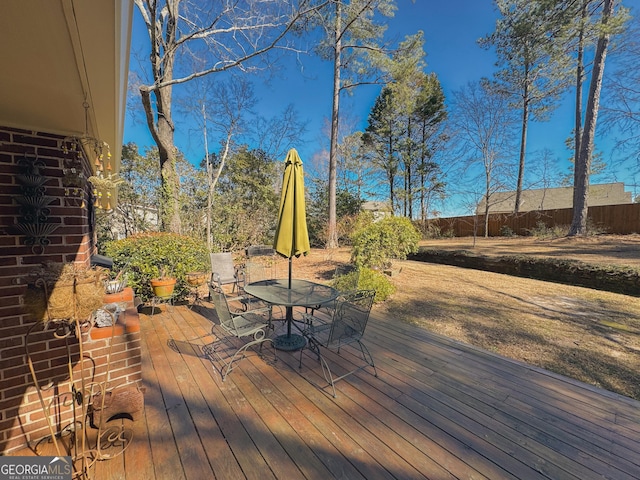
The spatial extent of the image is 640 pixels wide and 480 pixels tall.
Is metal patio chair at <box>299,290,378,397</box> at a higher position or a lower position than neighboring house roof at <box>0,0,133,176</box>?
lower

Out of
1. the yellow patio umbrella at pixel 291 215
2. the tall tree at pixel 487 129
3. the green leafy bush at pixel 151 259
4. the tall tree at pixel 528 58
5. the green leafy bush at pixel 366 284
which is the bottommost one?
the green leafy bush at pixel 366 284

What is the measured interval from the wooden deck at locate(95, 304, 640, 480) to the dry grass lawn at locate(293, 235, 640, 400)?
56 centimetres

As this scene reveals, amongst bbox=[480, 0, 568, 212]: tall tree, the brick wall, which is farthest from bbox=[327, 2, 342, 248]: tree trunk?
the brick wall

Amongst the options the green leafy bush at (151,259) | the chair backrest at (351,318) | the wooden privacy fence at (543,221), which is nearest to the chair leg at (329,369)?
the chair backrest at (351,318)

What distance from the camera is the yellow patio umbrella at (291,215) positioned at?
3084 mm

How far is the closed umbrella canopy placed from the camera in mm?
3084

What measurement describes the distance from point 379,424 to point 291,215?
220 centimetres

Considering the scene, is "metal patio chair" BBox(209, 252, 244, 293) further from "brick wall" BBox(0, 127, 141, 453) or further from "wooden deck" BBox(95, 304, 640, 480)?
"brick wall" BBox(0, 127, 141, 453)

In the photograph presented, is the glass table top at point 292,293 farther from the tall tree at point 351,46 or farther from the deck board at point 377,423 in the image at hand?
the tall tree at point 351,46

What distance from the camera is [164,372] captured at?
266 cm

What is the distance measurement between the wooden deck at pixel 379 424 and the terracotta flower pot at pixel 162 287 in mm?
1321

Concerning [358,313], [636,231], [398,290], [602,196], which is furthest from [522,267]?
[602,196]

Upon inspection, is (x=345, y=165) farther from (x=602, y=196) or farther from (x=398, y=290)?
(x=602, y=196)

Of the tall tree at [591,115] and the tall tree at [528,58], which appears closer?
the tall tree at [591,115]
